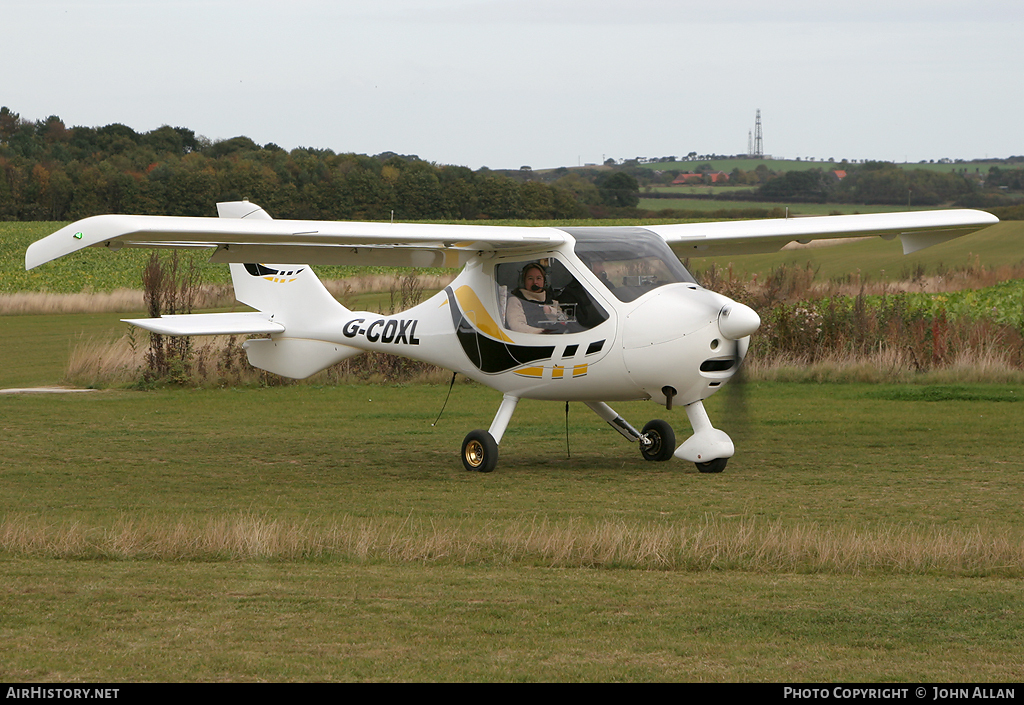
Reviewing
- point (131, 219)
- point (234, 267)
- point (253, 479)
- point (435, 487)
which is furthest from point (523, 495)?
point (234, 267)

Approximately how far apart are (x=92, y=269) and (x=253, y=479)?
48.6 metres

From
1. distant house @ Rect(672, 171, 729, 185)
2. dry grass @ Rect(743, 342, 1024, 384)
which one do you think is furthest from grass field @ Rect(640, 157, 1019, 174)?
dry grass @ Rect(743, 342, 1024, 384)

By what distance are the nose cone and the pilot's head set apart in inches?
84.9

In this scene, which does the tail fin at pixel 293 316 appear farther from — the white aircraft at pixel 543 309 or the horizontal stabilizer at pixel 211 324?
the white aircraft at pixel 543 309

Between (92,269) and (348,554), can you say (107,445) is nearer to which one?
(348,554)

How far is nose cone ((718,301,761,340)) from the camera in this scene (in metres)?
11.5

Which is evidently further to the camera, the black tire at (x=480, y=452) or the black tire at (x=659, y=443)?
the black tire at (x=659, y=443)

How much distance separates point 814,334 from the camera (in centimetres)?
2280

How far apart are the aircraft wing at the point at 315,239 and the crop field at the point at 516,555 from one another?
242 centimetres

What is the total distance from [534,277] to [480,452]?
2049 millimetres

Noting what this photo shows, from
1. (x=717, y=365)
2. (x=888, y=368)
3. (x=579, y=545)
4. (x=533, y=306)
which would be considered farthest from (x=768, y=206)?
(x=579, y=545)

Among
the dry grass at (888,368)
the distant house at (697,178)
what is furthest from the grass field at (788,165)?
the dry grass at (888,368)

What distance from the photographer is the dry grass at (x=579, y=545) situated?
7891 mm
